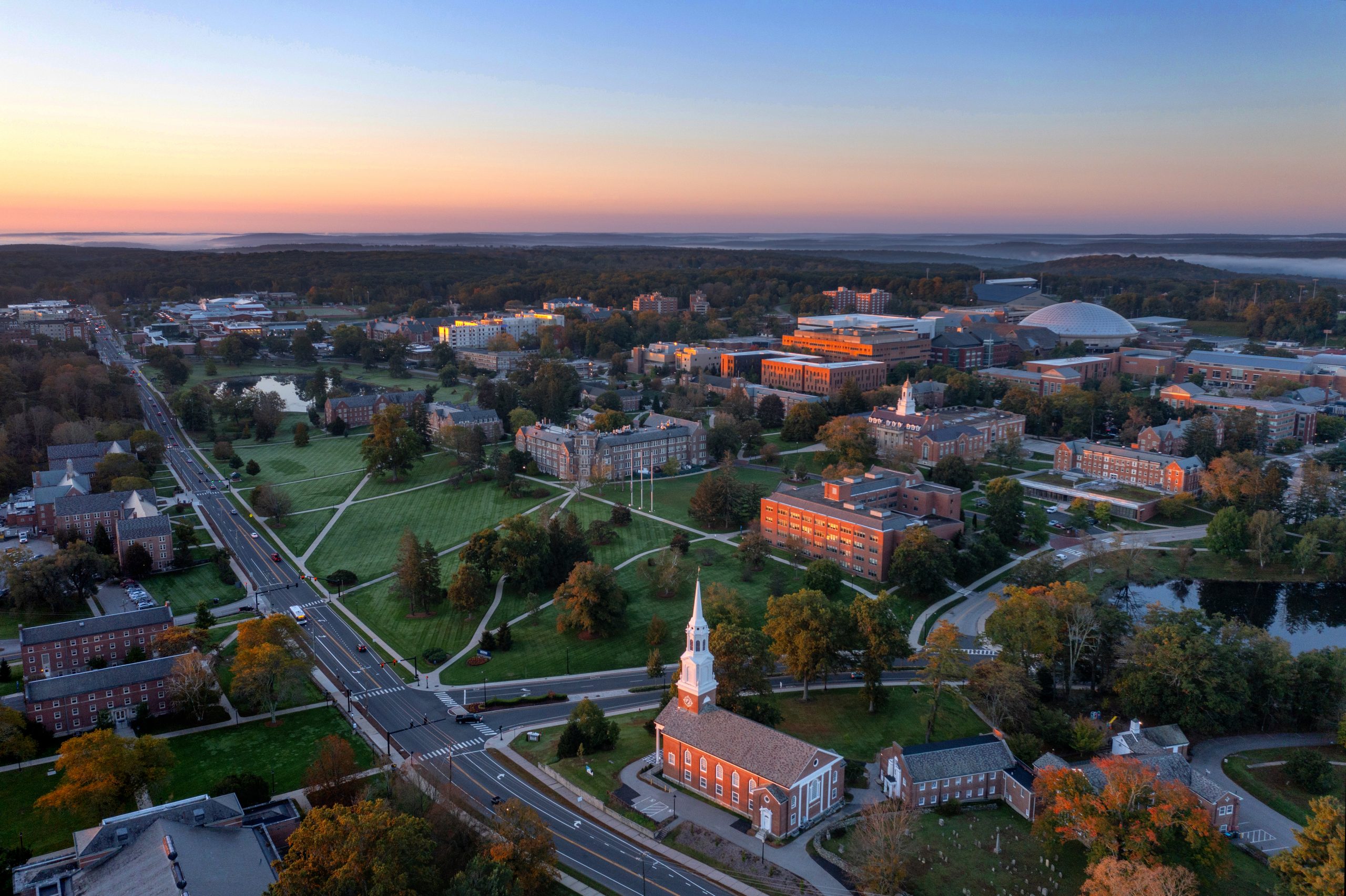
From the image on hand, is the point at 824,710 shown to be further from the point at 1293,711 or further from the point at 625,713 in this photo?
the point at 1293,711

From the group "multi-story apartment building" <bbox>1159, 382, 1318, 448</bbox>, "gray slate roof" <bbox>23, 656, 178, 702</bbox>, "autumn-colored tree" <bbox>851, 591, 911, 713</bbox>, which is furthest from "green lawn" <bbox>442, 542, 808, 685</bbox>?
"multi-story apartment building" <bbox>1159, 382, 1318, 448</bbox>

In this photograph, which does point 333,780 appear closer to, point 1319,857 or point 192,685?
point 192,685

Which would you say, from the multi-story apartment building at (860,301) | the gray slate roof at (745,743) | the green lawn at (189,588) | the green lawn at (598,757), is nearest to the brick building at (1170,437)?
the gray slate roof at (745,743)

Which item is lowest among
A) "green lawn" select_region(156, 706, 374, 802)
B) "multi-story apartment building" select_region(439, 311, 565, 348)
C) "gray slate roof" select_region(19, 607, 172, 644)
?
"green lawn" select_region(156, 706, 374, 802)

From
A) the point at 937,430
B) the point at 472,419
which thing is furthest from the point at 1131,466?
the point at 472,419

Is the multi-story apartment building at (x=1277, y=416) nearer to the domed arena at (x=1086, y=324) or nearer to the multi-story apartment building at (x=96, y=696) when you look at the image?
the domed arena at (x=1086, y=324)

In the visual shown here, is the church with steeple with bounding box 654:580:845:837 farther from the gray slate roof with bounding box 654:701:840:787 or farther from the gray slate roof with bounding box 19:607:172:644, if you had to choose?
the gray slate roof with bounding box 19:607:172:644
